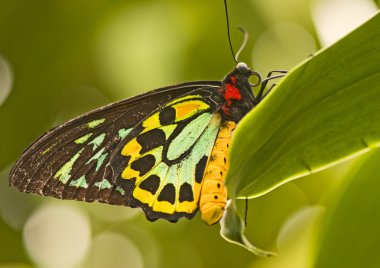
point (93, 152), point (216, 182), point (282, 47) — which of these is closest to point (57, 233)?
point (282, 47)

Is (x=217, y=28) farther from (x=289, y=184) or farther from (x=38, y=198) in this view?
(x=38, y=198)

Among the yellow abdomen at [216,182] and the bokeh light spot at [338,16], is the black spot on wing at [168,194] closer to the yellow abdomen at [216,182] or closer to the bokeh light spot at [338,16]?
the yellow abdomen at [216,182]

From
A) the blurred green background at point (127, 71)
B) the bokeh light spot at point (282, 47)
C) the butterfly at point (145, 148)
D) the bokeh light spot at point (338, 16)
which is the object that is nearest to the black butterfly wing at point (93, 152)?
the butterfly at point (145, 148)

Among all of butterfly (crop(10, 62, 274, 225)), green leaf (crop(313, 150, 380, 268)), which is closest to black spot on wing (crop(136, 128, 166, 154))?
butterfly (crop(10, 62, 274, 225))

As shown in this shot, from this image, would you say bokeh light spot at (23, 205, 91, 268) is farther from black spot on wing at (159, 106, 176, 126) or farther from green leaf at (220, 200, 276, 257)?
green leaf at (220, 200, 276, 257)

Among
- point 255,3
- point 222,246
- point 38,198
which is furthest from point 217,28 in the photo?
point 38,198

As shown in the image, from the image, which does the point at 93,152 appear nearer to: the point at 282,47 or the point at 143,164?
the point at 143,164
